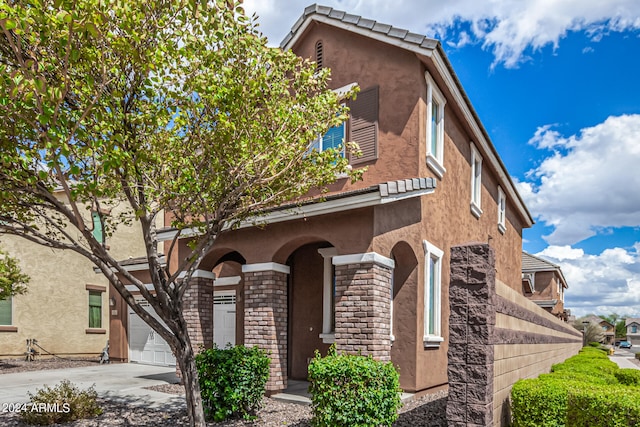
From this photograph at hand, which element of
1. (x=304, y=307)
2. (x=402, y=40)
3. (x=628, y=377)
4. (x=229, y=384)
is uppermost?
(x=402, y=40)

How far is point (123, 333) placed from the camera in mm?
17859

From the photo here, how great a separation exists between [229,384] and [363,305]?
2.77 m

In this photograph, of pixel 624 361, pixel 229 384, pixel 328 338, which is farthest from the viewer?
pixel 624 361

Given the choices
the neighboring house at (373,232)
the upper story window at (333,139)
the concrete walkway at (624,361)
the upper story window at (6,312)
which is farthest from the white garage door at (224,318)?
the concrete walkway at (624,361)

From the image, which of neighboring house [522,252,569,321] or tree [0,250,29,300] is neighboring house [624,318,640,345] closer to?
neighboring house [522,252,569,321]

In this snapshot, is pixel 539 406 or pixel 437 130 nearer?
pixel 539 406

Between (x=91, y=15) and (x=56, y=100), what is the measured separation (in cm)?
101

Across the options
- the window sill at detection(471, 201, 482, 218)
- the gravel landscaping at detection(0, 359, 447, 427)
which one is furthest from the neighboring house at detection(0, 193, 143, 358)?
the window sill at detection(471, 201, 482, 218)

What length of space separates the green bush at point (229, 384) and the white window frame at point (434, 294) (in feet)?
13.7

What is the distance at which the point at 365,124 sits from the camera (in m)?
11.3

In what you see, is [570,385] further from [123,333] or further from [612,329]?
[612,329]

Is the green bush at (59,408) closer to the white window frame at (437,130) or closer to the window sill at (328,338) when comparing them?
the window sill at (328,338)

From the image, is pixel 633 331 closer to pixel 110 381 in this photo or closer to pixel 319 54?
pixel 319 54

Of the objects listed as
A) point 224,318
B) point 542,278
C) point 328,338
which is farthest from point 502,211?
point 542,278
